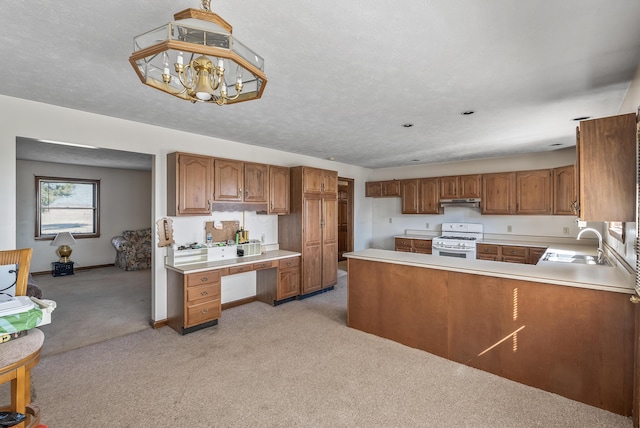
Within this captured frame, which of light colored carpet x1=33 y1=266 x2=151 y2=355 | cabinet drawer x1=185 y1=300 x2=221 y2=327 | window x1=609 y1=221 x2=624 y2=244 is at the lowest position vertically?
light colored carpet x1=33 y1=266 x2=151 y2=355

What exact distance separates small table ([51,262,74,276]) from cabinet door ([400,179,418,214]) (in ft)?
24.3

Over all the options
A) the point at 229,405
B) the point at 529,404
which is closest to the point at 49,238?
the point at 229,405

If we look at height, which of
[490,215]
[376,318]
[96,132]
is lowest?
[376,318]

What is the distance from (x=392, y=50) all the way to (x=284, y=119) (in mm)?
1676

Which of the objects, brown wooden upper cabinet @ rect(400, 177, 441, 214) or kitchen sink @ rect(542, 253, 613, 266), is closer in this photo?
kitchen sink @ rect(542, 253, 613, 266)

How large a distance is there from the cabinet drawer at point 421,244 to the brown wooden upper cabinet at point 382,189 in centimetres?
115

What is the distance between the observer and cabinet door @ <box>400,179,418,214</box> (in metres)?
6.43

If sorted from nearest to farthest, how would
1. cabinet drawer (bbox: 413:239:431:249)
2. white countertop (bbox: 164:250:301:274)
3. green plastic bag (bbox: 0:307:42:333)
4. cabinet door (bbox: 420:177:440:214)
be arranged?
green plastic bag (bbox: 0:307:42:333) → white countertop (bbox: 164:250:301:274) → cabinet drawer (bbox: 413:239:431:249) → cabinet door (bbox: 420:177:440:214)

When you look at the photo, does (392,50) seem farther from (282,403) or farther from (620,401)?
(620,401)

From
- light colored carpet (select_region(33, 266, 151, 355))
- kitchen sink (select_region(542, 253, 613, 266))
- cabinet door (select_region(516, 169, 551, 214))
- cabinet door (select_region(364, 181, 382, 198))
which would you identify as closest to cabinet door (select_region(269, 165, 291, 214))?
light colored carpet (select_region(33, 266, 151, 355))

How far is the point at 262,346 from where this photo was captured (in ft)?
10.3

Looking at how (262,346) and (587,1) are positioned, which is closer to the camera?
(587,1)

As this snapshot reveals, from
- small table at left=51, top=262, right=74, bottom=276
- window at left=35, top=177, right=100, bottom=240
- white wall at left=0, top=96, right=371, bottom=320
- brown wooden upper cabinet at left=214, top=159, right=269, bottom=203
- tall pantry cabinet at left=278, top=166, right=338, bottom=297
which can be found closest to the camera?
white wall at left=0, top=96, right=371, bottom=320

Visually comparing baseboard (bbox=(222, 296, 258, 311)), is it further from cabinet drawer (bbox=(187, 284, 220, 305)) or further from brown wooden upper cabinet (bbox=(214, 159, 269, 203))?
brown wooden upper cabinet (bbox=(214, 159, 269, 203))
